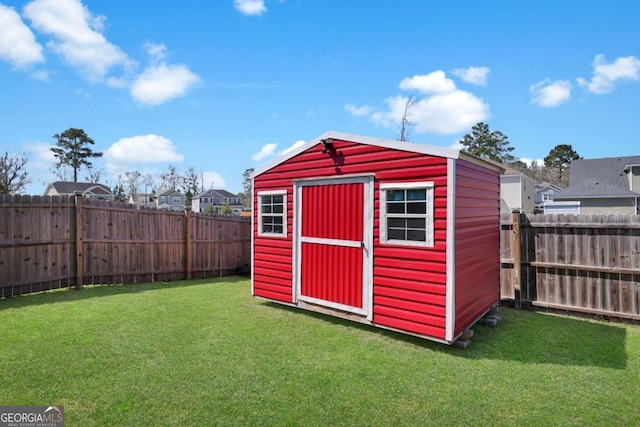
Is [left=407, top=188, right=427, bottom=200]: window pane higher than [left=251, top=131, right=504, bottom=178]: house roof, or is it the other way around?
[left=251, top=131, right=504, bottom=178]: house roof

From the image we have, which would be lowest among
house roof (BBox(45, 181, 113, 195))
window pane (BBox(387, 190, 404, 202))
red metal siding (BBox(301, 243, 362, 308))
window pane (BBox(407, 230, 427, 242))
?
red metal siding (BBox(301, 243, 362, 308))

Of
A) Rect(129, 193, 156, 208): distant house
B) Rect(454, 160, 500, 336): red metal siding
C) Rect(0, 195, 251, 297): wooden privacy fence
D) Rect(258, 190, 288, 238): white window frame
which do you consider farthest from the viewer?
Rect(129, 193, 156, 208): distant house

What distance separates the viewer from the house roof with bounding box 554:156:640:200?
21.7 m

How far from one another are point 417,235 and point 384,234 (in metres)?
0.45

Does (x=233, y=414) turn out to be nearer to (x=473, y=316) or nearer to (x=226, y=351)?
(x=226, y=351)

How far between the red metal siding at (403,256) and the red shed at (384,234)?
→ 13 mm

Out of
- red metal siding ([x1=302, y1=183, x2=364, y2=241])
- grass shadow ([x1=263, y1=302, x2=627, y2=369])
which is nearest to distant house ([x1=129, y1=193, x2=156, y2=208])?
red metal siding ([x1=302, y1=183, x2=364, y2=241])

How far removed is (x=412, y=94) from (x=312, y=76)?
981 centimetres

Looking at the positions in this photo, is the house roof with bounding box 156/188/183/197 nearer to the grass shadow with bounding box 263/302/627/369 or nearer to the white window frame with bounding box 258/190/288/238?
the white window frame with bounding box 258/190/288/238

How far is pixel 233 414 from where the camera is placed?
8.84 feet

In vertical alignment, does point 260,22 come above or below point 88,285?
above

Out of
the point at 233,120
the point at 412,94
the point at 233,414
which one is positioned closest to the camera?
the point at 233,414

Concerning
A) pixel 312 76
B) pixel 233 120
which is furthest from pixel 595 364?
pixel 233 120

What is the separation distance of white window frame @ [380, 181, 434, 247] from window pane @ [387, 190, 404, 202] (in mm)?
56
